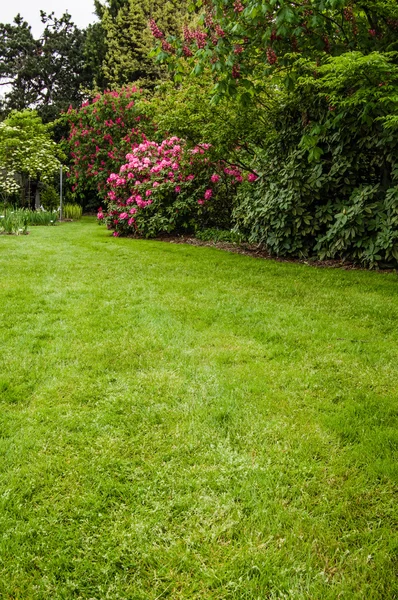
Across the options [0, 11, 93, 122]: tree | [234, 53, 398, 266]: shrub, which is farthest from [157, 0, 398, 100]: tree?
[0, 11, 93, 122]: tree

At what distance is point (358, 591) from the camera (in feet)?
4.00

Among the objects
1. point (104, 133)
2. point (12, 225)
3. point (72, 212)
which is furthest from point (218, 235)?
point (104, 133)

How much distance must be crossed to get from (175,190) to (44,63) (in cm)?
1848

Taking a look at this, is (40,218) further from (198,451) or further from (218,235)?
(198,451)

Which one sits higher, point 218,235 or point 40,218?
point 40,218

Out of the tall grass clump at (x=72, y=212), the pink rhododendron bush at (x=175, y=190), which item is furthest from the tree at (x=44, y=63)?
the pink rhododendron bush at (x=175, y=190)

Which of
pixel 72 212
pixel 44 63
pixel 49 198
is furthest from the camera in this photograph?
pixel 44 63

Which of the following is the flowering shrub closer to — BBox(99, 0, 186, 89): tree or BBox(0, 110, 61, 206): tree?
BBox(0, 110, 61, 206): tree

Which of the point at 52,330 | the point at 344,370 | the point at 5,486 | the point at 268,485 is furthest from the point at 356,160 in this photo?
the point at 5,486

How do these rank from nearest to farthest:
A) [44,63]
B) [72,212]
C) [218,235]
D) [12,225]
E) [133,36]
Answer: [218,235]
[12,225]
[72,212]
[133,36]
[44,63]

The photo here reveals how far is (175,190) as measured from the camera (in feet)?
27.9

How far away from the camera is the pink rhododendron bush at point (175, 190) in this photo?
8289 millimetres

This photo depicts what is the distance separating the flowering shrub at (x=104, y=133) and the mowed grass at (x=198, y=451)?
11.9m

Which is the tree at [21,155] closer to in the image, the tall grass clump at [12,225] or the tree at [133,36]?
the tall grass clump at [12,225]
